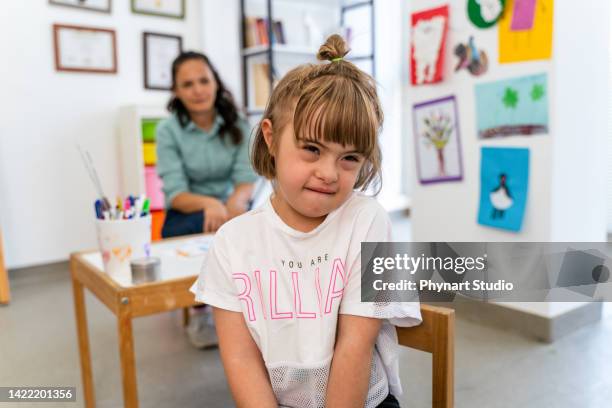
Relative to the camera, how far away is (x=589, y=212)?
1.94 m

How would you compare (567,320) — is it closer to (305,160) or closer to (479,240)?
(479,240)

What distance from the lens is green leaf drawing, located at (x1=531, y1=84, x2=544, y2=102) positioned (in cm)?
176

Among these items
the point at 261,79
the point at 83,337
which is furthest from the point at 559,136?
the point at 261,79

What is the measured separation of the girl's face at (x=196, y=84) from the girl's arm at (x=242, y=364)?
1.29m

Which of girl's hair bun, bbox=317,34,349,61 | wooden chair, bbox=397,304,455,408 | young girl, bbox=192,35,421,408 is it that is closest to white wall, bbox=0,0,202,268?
young girl, bbox=192,35,421,408

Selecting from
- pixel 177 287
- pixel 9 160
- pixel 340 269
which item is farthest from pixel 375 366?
pixel 9 160

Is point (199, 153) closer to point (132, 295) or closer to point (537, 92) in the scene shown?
point (132, 295)

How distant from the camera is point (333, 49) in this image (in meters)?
0.79

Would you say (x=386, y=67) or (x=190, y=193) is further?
(x=386, y=67)

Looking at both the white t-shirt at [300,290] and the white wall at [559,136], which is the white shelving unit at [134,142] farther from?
the white t-shirt at [300,290]

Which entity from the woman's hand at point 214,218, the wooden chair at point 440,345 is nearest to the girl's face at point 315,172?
the wooden chair at point 440,345

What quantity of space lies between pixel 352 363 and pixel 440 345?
138 millimetres

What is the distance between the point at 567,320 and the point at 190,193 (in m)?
1.44

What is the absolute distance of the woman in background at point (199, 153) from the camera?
197cm
